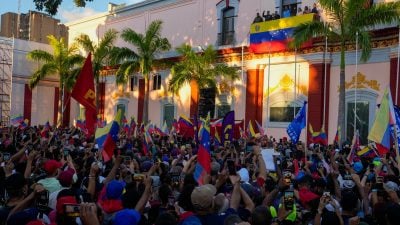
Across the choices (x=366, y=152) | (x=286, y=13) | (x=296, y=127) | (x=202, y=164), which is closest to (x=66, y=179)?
(x=202, y=164)

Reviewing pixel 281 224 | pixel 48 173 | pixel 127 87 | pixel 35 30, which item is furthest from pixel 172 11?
pixel 281 224

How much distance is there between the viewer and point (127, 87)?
34.3 metres

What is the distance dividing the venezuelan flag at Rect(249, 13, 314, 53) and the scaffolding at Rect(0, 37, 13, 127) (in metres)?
20.7

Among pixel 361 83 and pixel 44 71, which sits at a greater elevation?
pixel 44 71

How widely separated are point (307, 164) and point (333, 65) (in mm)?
15053

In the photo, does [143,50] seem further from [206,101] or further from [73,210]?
[73,210]

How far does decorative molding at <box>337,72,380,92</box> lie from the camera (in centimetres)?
2166

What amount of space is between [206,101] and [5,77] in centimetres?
1784

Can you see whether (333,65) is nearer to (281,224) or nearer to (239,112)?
(239,112)

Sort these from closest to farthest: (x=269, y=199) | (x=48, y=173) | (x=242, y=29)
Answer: (x=269, y=199) → (x=48, y=173) → (x=242, y=29)

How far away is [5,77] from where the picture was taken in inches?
1485

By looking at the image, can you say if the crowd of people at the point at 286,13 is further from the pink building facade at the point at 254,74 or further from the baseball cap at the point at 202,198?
the baseball cap at the point at 202,198

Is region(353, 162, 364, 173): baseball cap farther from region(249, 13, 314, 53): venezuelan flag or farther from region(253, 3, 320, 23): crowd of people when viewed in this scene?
region(253, 3, 320, 23): crowd of people

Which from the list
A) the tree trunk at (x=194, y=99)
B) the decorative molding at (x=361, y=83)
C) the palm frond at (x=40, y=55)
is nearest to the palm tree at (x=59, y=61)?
the palm frond at (x=40, y=55)
